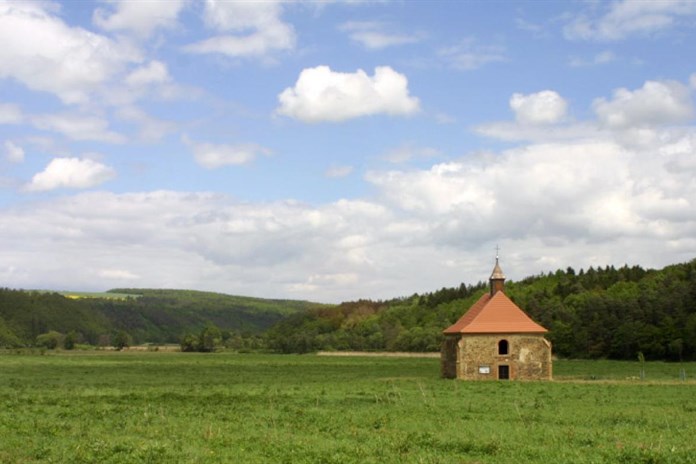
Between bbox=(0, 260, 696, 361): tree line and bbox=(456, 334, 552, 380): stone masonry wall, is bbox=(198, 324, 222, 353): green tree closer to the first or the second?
bbox=(0, 260, 696, 361): tree line

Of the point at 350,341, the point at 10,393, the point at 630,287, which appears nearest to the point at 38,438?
the point at 10,393

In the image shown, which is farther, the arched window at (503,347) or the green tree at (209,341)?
the green tree at (209,341)

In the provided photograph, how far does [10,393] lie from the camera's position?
42344mm

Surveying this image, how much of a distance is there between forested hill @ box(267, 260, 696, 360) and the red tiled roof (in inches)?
1836

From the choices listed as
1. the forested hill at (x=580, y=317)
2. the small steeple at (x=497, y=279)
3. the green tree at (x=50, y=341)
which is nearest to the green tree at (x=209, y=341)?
the forested hill at (x=580, y=317)

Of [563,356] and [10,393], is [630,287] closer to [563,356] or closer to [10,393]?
[563,356]

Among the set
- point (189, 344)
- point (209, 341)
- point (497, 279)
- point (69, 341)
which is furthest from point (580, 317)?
point (69, 341)

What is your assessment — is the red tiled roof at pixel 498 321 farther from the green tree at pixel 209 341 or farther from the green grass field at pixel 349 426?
the green tree at pixel 209 341

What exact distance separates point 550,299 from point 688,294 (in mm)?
30335

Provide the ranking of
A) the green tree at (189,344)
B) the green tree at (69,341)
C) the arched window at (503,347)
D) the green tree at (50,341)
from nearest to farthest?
the arched window at (503,347), the green tree at (189,344), the green tree at (50,341), the green tree at (69,341)

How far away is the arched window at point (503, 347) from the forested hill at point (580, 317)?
47934mm

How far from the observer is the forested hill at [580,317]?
10625 cm

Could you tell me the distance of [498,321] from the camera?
60125 millimetres

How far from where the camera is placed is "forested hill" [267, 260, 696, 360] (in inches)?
4183
